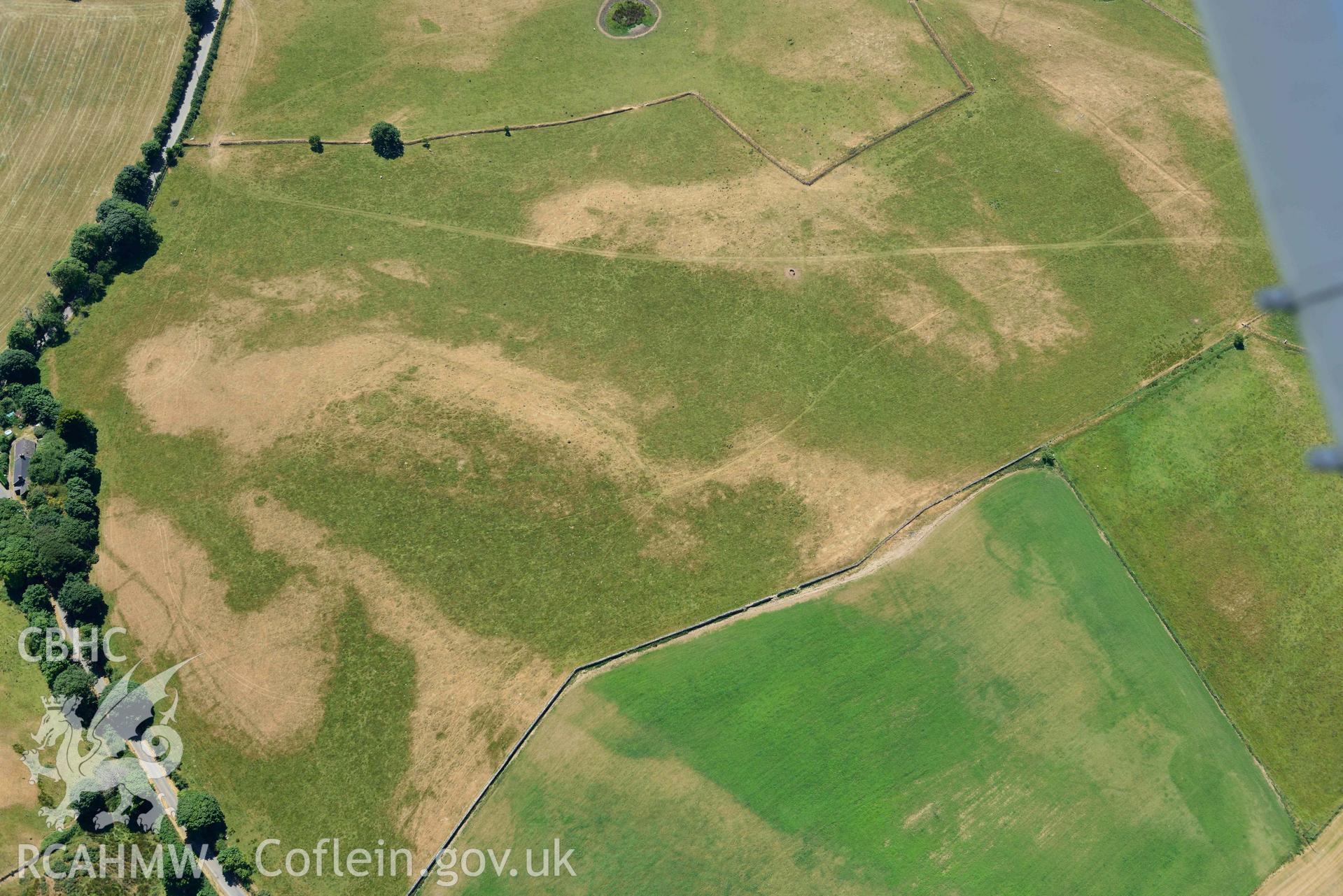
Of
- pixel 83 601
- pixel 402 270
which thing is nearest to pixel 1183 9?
pixel 402 270

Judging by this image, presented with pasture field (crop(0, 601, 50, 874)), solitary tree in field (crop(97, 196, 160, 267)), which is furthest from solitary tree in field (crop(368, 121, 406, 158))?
pasture field (crop(0, 601, 50, 874))

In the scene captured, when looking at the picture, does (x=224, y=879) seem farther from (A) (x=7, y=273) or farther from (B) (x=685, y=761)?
(A) (x=7, y=273)

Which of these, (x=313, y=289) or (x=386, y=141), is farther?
(x=386, y=141)

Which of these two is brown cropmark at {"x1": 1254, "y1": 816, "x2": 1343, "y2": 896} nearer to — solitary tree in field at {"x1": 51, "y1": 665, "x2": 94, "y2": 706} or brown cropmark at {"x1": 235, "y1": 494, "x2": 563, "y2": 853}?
brown cropmark at {"x1": 235, "y1": 494, "x2": 563, "y2": 853}

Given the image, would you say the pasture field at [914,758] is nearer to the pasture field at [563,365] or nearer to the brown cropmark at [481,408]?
the pasture field at [563,365]

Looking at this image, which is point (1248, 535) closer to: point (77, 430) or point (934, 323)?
point (934, 323)

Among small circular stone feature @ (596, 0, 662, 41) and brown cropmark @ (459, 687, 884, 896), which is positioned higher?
small circular stone feature @ (596, 0, 662, 41)
